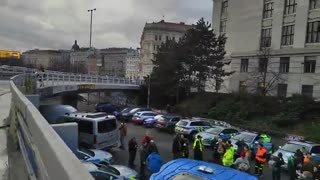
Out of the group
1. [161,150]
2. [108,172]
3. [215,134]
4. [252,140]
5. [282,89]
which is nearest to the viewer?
[108,172]

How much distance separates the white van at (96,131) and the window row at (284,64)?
96.7 ft

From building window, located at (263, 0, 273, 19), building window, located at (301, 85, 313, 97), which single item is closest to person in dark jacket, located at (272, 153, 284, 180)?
building window, located at (301, 85, 313, 97)

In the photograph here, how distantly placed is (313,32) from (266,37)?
27.0 ft

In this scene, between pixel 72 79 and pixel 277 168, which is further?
pixel 72 79

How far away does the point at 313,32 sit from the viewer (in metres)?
45.1

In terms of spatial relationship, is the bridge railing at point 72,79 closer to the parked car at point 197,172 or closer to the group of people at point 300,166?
the group of people at point 300,166

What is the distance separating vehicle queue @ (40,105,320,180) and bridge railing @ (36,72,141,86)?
6617 millimetres

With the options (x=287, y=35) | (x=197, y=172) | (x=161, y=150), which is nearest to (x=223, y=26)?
(x=287, y=35)

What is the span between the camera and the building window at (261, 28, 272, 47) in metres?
51.9

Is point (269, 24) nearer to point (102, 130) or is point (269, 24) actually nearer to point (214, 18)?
point (214, 18)

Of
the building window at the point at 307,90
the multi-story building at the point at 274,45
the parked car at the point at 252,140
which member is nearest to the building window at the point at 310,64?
the multi-story building at the point at 274,45

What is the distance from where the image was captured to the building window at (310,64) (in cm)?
4444

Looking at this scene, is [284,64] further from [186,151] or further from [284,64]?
[186,151]

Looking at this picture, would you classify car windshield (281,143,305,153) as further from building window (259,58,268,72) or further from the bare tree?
building window (259,58,268,72)
